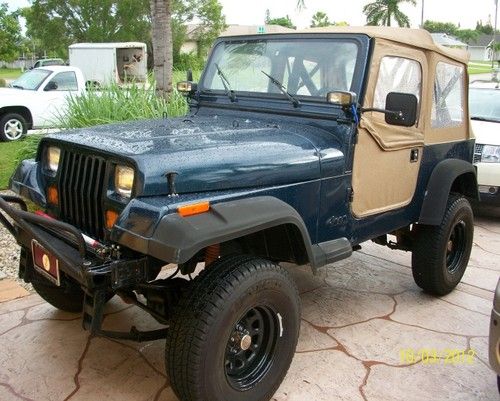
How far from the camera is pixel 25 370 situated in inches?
121

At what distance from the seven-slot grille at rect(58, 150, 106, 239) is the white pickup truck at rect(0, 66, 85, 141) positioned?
26.6ft

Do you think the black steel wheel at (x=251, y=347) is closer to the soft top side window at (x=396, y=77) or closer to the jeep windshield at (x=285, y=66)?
the jeep windshield at (x=285, y=66)

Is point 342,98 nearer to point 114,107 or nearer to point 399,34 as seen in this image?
point 399,34

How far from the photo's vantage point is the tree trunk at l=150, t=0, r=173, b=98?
23.3 ft

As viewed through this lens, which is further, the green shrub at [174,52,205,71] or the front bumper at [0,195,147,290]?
the green shrub at [174,52,205,71]

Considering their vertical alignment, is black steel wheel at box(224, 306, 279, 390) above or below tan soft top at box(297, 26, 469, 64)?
below

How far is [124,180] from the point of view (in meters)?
2.48

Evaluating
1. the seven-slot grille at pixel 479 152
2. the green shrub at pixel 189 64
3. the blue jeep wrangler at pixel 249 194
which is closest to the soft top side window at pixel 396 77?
the blue jeep wrangler at pixel 249 194

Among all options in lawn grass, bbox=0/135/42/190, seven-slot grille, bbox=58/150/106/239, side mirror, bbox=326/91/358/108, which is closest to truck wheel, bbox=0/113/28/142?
lawn grass, bbox=0/135/42/190

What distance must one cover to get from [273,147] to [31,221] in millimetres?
1279

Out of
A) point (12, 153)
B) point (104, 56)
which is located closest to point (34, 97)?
point (12, 153)

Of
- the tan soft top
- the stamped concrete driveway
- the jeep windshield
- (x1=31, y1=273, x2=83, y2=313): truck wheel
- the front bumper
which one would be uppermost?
the tan soft top

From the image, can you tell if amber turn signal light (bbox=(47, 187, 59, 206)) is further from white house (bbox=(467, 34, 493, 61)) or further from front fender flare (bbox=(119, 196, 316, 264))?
white house (bbox=(467, 34, 493, 61))

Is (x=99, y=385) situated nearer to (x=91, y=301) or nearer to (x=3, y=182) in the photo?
(x=91, y=301)
